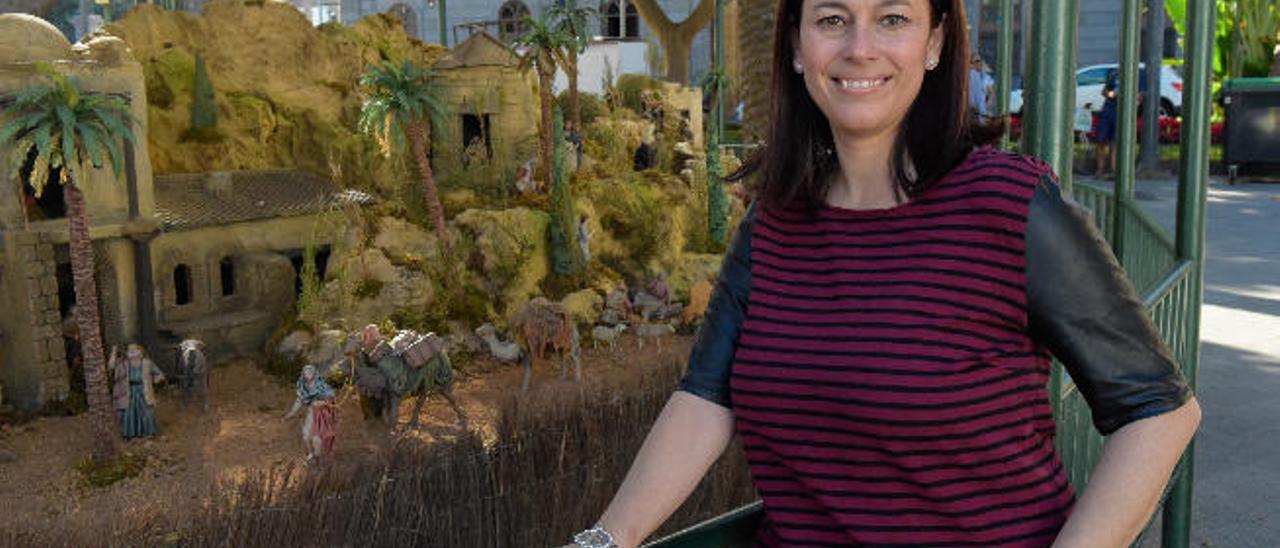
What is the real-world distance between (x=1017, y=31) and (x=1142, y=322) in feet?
130

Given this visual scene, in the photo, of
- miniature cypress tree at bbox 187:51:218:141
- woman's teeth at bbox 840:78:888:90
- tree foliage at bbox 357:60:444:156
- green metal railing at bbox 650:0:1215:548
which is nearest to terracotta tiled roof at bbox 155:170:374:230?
miniature cypress tree at bbox 187:51:218:141

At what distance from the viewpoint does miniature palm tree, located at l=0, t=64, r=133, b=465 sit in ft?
37.3

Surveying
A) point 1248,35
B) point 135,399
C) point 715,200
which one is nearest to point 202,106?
point 135,399

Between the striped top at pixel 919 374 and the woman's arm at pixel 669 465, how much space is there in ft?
0.55

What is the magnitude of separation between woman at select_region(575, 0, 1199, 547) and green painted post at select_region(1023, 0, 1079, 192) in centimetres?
63

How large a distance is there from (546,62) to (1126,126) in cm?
1368

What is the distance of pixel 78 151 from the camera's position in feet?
38.0

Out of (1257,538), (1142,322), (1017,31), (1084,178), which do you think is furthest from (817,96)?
(1017,31)

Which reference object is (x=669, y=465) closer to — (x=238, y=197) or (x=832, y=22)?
(x=832, y=22)

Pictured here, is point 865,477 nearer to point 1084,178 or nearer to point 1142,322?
point 1142,322

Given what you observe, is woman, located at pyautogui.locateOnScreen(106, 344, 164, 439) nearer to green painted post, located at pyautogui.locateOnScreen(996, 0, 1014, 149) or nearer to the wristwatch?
green painted post, located at pyautogui.locateOnScreen(996, 0, 1014, 149)

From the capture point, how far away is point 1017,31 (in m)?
39.4

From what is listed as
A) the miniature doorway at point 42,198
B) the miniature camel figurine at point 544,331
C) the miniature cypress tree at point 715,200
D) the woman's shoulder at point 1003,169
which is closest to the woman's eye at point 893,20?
the woman's shoulder at point 1003,169

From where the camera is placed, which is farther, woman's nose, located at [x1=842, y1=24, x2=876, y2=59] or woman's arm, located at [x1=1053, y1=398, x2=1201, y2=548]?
woman's nose, located at [x1=842, y1=24, x2=876, y2=59]
